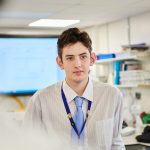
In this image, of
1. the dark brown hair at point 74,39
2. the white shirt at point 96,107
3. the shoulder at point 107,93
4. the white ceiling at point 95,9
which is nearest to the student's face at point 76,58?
the dark brown hair at point 74,39

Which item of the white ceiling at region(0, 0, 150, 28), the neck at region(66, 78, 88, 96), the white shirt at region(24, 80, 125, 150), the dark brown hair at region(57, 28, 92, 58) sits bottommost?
the white shirt at region(24, 80, 125, 150)

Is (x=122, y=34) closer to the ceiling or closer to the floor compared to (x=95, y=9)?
A: closer to the floor

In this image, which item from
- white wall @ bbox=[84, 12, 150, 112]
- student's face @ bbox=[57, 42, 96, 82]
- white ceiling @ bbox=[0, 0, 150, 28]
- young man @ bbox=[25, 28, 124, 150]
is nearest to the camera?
student's face @ bbox=[57, 42, 96, 82]

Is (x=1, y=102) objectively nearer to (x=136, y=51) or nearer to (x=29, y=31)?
(x=29, y=31)

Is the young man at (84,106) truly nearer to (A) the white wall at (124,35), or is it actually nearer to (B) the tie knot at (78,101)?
(B) the tie knot at (78,101)

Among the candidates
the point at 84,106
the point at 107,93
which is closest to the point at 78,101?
the point at 84,106

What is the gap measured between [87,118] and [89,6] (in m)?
1.81

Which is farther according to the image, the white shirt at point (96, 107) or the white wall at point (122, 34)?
the white wall at point (122, 34)

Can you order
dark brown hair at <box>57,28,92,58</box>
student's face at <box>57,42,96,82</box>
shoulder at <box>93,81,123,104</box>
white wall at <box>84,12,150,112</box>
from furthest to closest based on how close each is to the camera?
white wall at <box>84,12,150,112</box>, shoulder at <box>93,81,123,104</box>, dark brown hair at <box>57,28,92,58</box>, student's face at <box>57,42,96,82</box>

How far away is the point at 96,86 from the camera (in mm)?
1537

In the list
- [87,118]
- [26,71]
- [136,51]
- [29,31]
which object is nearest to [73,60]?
[87,118]

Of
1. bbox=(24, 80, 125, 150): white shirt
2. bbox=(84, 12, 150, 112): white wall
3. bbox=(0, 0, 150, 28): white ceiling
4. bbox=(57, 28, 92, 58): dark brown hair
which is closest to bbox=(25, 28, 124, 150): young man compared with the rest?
bbox=(24, 80, 125, 150): white shirt

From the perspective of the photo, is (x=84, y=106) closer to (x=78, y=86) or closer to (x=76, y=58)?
(x=78, y=86)

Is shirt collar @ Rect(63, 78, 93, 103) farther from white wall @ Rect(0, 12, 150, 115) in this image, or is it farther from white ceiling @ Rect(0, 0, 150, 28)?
white wall @ Rect(0, 12, 150, 115)
